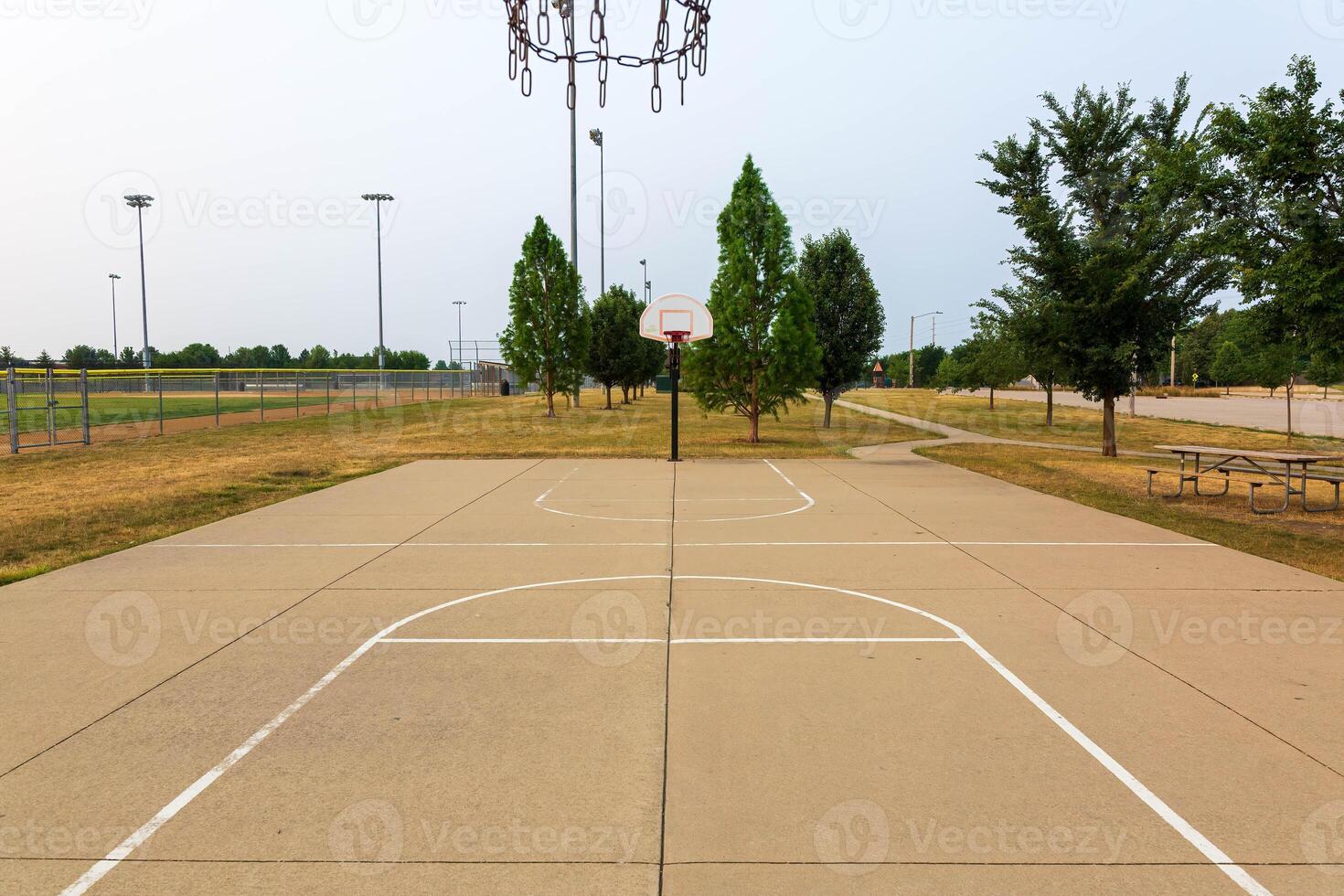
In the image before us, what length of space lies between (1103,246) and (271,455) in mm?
20627

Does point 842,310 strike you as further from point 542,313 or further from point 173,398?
point 173,398

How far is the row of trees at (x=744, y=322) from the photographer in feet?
80.3

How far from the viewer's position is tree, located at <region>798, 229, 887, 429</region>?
31.5 m

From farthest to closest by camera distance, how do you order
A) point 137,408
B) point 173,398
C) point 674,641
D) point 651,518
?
point 173,398 → point 137,408 → point 651,518 → point 674,641

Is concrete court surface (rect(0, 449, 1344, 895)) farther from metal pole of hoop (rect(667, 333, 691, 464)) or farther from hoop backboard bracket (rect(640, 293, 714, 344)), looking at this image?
hoop backboard bracket (rect(640, 293, 714, 344))

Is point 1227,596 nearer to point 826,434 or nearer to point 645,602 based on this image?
point 645,602

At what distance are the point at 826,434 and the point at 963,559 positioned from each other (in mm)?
21091

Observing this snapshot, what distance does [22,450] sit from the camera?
2103 cm

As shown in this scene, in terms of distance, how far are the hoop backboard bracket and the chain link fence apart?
47.7 ft

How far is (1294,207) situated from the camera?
1099 cm

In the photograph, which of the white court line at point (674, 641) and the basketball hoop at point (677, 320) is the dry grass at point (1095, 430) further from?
the white court line at point (674, 641)

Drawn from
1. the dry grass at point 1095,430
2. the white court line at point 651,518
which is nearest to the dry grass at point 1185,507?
the white court line at point 651,518

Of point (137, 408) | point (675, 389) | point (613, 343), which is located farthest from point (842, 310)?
point (137, 408)

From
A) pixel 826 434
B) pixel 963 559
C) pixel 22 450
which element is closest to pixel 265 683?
pixel 963 559
